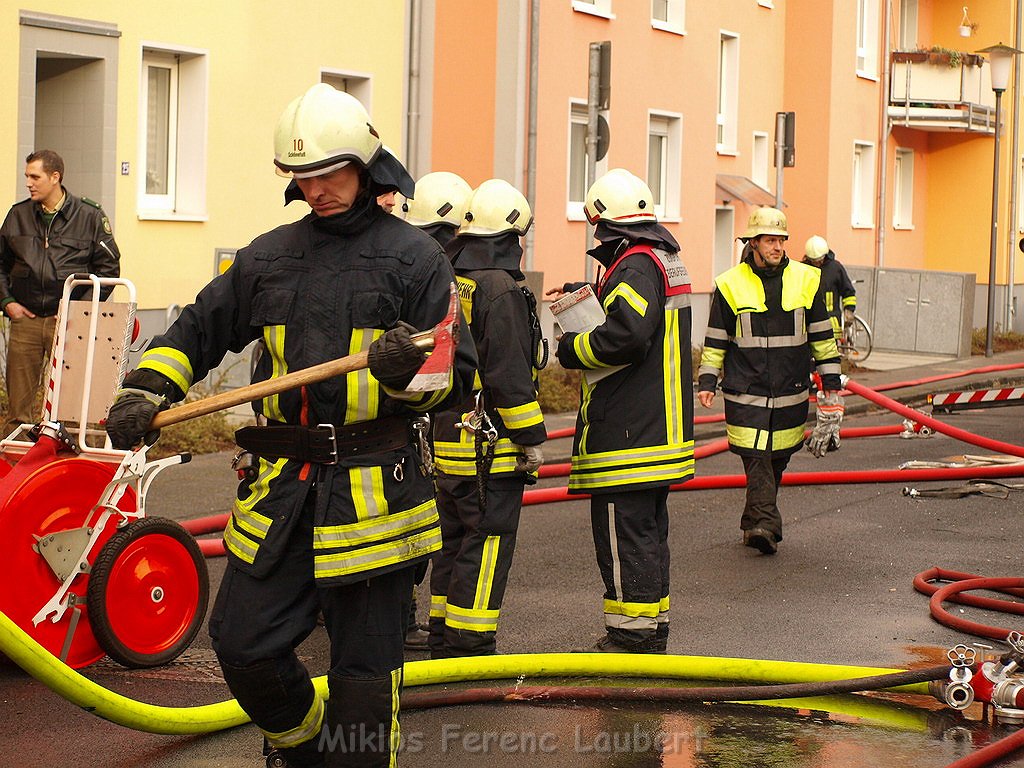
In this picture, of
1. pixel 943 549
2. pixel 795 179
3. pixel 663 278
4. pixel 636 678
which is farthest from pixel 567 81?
pixel 636 678

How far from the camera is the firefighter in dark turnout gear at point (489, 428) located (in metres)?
5.88

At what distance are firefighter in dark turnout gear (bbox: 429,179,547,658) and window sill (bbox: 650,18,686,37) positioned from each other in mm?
16402

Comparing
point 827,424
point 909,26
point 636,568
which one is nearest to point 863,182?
point 909,26

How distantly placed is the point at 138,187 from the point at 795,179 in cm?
1651

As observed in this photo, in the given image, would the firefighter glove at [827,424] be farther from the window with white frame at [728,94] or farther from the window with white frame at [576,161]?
the window with white frame at [728,94]

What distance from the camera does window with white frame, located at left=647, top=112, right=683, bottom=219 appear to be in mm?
22984

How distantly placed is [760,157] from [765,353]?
19.4 m

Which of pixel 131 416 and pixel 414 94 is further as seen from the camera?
pixel 414 94

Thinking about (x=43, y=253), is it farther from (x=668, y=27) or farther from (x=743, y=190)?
(x=743, y=190)

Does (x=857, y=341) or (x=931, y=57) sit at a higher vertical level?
(x=931, y=57)

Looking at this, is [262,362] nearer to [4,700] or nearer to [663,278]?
[4,700]

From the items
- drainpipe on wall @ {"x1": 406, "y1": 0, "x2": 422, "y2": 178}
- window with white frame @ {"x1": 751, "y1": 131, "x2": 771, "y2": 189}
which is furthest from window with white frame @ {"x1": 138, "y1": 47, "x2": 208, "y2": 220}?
window with white frame @ {"x1": 751, "y1": 131, "x2": 771, "y2": 189}

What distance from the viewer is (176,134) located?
1514 centimetres

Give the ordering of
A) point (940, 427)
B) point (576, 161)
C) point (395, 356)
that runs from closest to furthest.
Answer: point (395, 356) < point (940, 427) < point (576, 161)
